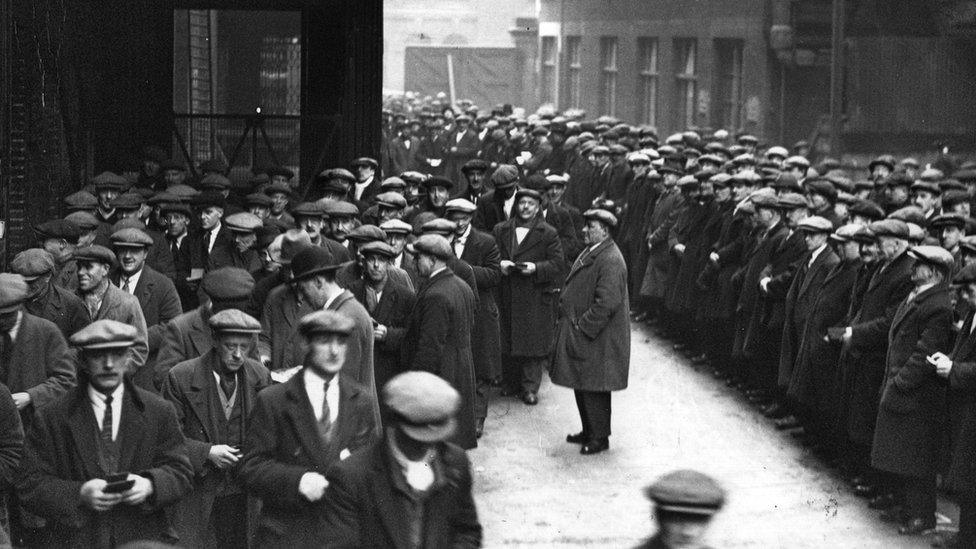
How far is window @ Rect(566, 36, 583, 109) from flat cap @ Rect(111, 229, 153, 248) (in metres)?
31.5

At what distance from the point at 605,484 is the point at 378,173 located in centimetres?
633

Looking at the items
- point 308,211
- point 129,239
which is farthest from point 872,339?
point 129,239

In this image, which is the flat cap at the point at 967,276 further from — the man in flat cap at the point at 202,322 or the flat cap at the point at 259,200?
the flat cap at the point at 259,200

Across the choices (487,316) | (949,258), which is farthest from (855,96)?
(949,258)

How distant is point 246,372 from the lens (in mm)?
7613

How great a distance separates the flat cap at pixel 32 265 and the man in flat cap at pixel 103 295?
0.60ft

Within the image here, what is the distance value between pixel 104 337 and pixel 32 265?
115 inches

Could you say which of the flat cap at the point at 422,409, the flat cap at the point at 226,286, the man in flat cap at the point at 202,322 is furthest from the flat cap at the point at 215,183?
the flat cap at the point at 422,409

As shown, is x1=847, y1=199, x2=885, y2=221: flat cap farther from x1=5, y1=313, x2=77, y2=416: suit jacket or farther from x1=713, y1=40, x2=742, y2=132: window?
x1=713, y1=40, x2=742, y2=132: window

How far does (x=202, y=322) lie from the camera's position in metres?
8.48

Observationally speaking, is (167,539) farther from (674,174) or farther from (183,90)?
(183,90)

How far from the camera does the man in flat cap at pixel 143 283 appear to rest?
9.94 meters

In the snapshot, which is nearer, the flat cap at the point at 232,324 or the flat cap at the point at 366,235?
the flat cap at the point at 232,324

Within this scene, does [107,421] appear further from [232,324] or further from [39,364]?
[39,364]
